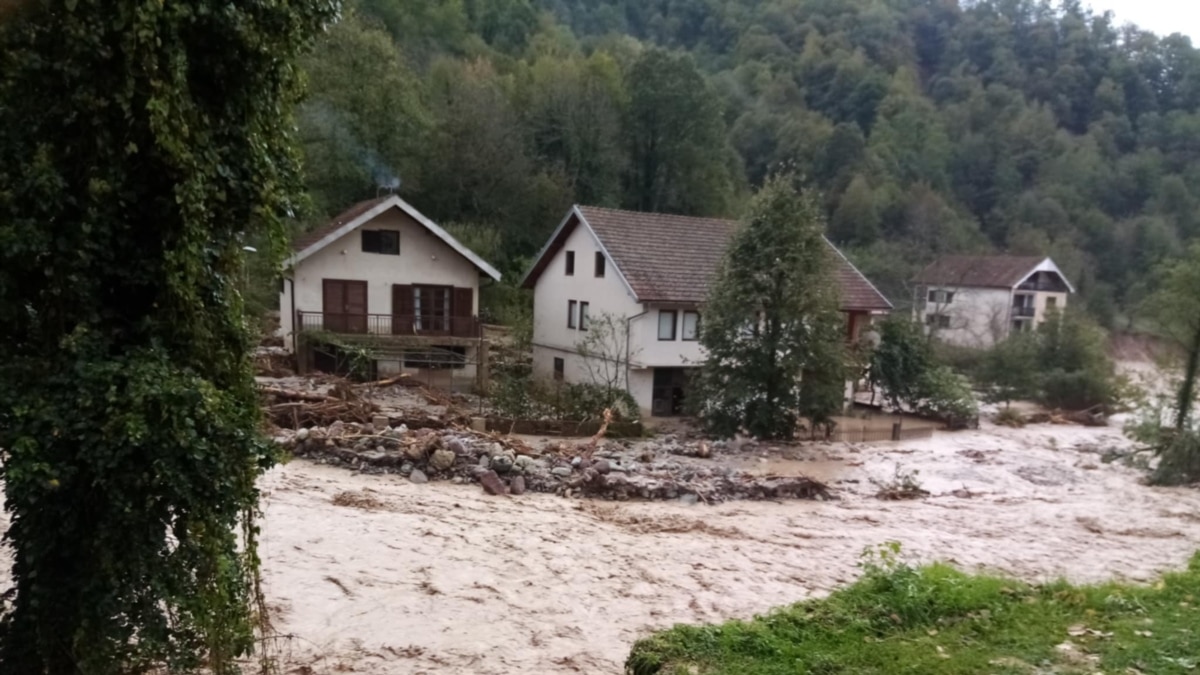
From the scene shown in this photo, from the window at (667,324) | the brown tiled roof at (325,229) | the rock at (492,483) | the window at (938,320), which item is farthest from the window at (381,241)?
the window at (938,320)

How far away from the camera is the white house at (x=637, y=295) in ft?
87.5

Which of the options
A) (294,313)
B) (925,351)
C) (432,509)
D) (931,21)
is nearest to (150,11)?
(432,509)

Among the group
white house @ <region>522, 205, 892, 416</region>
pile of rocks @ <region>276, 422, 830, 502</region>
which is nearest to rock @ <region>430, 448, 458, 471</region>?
pile of rocks @ <region>276, 422, 830, 502</region>

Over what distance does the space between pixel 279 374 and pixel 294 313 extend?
2804 mm

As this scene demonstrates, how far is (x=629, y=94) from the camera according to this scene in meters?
48.6

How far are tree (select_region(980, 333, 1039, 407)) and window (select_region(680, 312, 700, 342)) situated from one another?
16707 mm

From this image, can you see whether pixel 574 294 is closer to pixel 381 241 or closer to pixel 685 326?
pixel 685 326

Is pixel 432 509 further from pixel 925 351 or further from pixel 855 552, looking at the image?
pixel 925 351

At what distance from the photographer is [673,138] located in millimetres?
48000

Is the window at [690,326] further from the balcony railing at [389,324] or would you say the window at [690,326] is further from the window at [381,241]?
the window at [381,241]

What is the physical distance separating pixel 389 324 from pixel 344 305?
1.70 metres

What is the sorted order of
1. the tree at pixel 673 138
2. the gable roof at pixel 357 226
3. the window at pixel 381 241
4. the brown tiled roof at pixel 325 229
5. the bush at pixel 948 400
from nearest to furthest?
the gable roof at pixel 357 226, the brown tiled roof at pixel 325 229, the window at pixel 381 241, the bush at pixel 948 400, the tree at pixel 673 138

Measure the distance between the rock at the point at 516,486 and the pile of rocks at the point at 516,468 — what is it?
2 cm

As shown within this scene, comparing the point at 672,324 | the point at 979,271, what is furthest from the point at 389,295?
the point at 979,271
